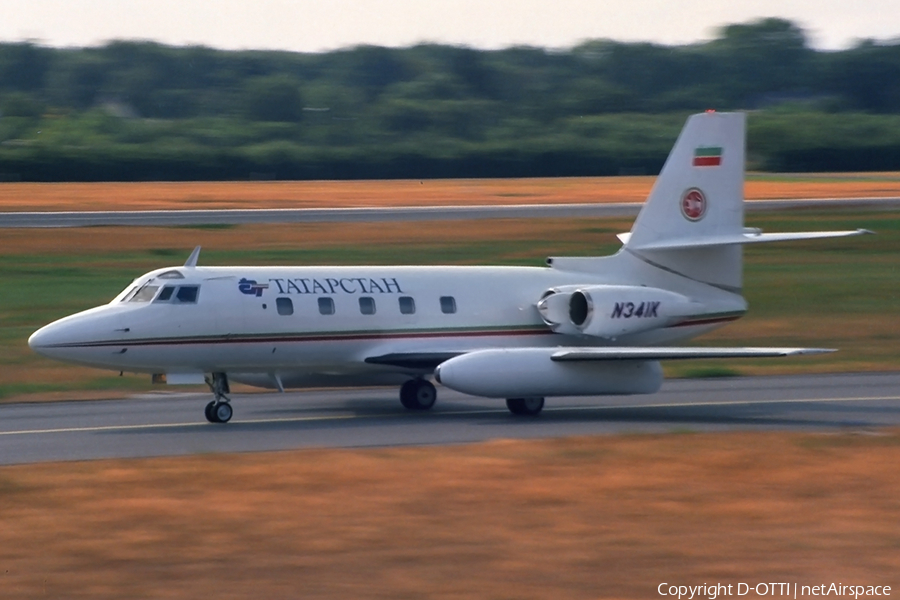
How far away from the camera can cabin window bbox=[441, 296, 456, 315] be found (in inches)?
832

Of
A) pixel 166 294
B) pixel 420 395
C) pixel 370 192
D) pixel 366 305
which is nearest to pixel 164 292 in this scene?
pixel 166 294

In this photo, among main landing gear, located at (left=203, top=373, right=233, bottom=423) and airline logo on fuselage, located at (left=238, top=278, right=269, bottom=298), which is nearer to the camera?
main landing gear, located at (left=203, top=373, right=233, bottom=423)

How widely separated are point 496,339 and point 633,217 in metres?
32.9

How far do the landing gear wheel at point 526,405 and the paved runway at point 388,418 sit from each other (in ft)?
0.60

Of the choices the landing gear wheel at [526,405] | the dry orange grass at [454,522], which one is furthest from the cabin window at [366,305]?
the dry orange grass at [454,522]

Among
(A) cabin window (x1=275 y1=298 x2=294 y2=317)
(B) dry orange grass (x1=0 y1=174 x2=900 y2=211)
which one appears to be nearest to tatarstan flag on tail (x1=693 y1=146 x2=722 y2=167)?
(A) cabin window (x1=275 y1=298 x2=294 y2=317)

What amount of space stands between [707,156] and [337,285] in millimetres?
6767

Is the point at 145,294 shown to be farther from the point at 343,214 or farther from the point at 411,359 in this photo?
the point at 343,214

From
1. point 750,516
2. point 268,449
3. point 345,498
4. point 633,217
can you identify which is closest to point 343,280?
point 268,449

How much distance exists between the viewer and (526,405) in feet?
66.9

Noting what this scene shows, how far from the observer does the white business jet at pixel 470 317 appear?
19109 mm

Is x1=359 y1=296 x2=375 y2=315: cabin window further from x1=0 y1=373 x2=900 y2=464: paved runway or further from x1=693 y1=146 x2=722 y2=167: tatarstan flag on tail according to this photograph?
x1=693 y1=146 x2=722 y2=167: tatarstan flag on tail

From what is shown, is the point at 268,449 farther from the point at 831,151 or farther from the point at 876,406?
the point at 831,151

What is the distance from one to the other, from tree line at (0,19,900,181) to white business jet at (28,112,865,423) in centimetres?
4987
